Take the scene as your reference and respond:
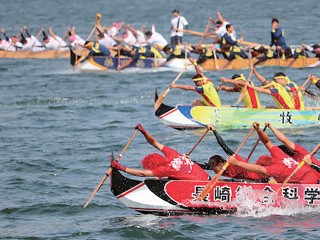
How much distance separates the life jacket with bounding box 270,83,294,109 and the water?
0.64 metres

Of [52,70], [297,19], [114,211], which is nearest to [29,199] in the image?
[114,211]

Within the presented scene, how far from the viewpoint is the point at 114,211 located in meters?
17.2

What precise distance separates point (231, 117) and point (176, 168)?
8.21m

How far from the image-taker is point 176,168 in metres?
16.2

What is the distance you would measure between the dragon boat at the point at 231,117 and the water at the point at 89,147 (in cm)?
22

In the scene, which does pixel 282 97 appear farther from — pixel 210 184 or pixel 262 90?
pixel 210 184

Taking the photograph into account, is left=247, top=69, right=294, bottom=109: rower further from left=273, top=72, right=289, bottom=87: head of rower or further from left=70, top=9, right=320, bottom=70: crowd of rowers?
left=70, top=9, right=320, bottom=70: crowd of rowers

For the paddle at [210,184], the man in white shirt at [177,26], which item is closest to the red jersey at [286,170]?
the paddle at [210,184]

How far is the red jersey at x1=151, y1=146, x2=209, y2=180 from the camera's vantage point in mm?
16234

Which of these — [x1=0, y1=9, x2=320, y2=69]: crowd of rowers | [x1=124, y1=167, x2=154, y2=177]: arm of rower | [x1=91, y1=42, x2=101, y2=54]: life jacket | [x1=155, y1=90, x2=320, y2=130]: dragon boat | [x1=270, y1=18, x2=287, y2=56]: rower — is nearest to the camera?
[x1=124, y1=167, x2=154, y2=177]: arm of rower

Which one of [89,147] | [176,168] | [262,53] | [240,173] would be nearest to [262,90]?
[89,147]

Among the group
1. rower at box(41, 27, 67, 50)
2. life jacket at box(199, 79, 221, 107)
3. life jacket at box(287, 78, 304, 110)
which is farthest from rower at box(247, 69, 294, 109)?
rower at box(41, 27, 67, 50)

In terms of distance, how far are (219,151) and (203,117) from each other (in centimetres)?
207

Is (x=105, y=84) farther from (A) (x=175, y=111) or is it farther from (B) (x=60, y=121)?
(A) (x=175, y=111)
